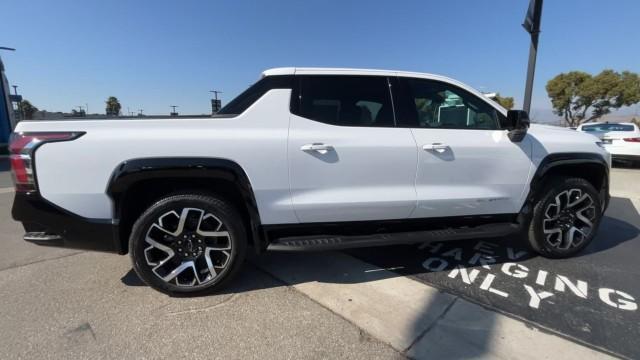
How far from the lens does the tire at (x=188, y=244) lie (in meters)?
2.43

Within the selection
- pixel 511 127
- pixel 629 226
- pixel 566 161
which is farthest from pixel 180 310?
pixel 629 226

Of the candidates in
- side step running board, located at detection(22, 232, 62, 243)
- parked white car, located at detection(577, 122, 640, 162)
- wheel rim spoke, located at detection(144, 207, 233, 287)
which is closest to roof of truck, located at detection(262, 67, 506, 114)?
wheel rim spoke, located at detection(144, 207, 233, 287)

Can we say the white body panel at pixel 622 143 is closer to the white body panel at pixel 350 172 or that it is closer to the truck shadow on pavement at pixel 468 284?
the truck shadow on pavement at pixel 468 284

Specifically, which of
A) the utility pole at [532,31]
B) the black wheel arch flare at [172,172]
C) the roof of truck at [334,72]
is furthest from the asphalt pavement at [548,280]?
the utility pole at [532,31]

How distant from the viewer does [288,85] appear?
2641 mm

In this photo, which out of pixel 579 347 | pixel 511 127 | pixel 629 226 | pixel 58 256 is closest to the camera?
pixel 579 347

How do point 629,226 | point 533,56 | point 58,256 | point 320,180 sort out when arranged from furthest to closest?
point 533,56 → point 629,226 → point 58,256 → point 320,180

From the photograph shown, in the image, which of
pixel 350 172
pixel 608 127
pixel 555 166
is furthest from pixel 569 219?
pixel 608 127

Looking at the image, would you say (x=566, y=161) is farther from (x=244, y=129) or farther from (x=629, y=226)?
(x=244, y=129)

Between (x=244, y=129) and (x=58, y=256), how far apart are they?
2535 mm

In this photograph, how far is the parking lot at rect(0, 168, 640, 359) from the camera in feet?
6.68

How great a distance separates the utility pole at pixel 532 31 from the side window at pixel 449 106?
4537mm

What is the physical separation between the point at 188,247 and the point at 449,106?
255 centimetres

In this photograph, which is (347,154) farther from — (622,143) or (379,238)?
(622,143)
